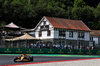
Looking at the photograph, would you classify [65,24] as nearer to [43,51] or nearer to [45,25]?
[45,25]

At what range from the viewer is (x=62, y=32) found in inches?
2180

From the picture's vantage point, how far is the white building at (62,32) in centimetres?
5409

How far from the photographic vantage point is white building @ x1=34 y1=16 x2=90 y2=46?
5409cm

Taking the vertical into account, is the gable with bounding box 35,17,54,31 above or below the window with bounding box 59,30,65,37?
above

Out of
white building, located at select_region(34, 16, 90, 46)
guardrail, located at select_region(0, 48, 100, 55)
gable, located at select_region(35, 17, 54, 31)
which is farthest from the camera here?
gable, located at select_region(35, 17, 54, 31)

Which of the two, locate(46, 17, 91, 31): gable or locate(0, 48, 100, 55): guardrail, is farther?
locate(46, 17, 91, 31): gable

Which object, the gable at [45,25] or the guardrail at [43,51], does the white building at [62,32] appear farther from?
the guardrail at [43,51]

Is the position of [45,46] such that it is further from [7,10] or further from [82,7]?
[82,7]

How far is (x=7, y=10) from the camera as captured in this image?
6856cm

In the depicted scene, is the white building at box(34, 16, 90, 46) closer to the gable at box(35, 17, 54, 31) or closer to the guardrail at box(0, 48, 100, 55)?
the gable at box(35, 17, 54, 31)

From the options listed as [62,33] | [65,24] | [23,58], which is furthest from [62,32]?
[23,58]

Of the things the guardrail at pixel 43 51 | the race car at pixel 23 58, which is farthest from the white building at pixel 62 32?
the race car at pixel 23 58

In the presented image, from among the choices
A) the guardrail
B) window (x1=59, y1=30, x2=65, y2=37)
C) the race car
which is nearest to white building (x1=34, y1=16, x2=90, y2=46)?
window (x1=59, y1=30, x2=65, y2=37)

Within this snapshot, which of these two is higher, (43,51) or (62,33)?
(62,33)
